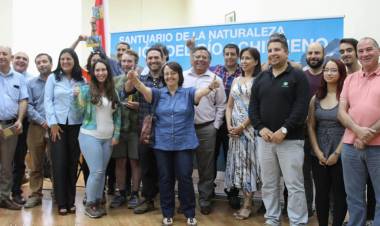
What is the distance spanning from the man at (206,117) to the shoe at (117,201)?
793 mm

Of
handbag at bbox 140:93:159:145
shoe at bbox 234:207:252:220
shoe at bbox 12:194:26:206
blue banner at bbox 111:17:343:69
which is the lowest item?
shoe at bbox 234:207:252:220

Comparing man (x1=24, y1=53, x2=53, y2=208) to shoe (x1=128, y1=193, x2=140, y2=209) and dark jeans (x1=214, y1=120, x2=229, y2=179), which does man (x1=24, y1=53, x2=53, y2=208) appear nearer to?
shoe (x1=128, y1=193, x2=140, y2=209)

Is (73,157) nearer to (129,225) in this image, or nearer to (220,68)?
(129,225)

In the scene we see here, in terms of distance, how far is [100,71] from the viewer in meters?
3.31

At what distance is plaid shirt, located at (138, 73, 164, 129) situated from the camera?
3391mm

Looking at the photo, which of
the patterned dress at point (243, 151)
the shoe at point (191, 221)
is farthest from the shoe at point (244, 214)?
the shoe at point (191, 221)

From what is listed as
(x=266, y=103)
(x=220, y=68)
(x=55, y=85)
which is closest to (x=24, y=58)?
(x=55, y=85)

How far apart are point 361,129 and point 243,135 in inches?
44.7

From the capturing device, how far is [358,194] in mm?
2549

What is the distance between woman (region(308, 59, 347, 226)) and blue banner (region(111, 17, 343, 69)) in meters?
1.05

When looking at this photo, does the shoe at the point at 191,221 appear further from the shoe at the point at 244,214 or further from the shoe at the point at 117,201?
the shoe at the point at 117,201

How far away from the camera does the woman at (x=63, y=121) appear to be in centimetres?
338

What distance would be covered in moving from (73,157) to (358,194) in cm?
233

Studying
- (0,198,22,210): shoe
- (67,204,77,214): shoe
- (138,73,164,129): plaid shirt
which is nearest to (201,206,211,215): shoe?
(138,73,164,129): plaid shirt
